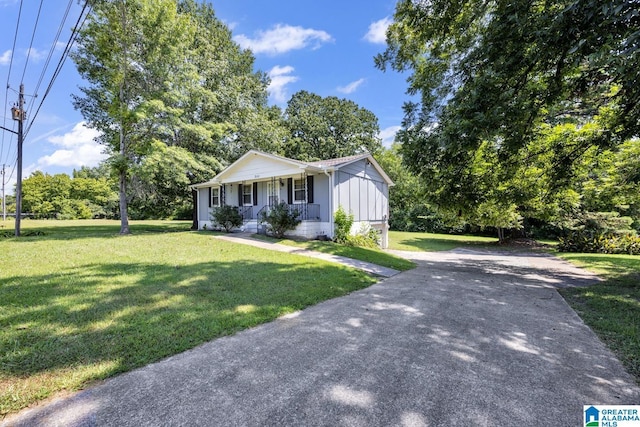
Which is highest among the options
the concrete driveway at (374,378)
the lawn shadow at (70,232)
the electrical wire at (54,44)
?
the electrical wire at (54,44)

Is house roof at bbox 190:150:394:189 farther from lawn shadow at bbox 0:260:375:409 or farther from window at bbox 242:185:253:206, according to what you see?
lawn shadow at bbox 0:260:375:409

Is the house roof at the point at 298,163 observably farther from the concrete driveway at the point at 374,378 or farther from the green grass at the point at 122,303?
the concrete driveway at the point at 374,378

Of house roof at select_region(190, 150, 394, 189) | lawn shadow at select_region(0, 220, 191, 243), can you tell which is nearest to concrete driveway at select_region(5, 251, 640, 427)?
house roof at select_region(190, 150, 394, 189)

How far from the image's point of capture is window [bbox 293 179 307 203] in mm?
14362

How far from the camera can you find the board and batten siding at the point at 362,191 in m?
13.9

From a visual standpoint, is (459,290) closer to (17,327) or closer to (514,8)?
(514,8)

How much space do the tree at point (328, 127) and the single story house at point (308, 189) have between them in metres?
16.8

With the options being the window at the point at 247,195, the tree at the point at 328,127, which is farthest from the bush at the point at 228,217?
the tree at the point at 328,127

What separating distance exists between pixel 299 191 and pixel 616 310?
460 inches

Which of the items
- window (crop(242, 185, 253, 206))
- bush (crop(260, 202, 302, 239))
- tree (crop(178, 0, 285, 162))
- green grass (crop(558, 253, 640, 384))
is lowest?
green grass (crop(558, 253, 640, 384))

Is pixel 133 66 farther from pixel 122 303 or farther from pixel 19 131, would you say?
pixel 122 303

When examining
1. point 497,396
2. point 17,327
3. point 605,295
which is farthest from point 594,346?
point 17,327

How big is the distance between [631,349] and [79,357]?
607 centimetres

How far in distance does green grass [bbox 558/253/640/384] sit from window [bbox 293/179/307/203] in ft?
34.0
